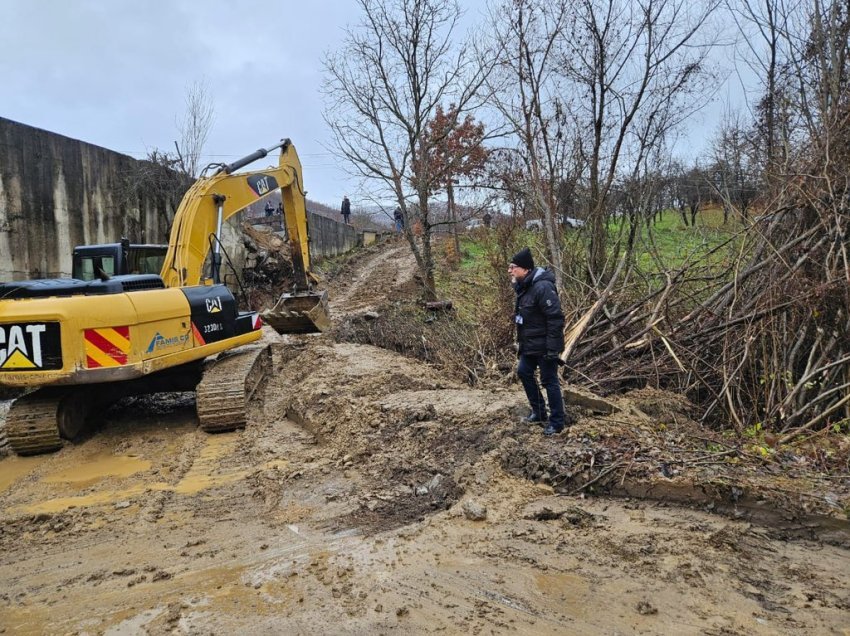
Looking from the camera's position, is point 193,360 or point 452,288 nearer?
point 193,360

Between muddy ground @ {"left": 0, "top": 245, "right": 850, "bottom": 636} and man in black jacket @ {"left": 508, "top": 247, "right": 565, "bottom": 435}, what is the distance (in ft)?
0.93

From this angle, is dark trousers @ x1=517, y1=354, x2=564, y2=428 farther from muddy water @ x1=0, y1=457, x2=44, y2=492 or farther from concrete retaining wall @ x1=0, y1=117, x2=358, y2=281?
concrete retaining wall @ x1=0, y1=117, x2=358, y2=281

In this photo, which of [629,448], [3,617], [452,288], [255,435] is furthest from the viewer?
[452,288]

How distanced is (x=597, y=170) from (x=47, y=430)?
843 cm

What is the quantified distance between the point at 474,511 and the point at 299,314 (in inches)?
237

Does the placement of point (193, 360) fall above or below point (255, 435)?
above

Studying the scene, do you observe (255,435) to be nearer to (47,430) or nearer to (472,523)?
(47,430)

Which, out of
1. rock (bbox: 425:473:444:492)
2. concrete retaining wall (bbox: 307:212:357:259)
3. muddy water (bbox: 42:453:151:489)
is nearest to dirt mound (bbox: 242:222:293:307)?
concrete retaining wall (bbox: 307:212:357:259)

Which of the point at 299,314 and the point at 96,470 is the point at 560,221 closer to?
the point at 299,314

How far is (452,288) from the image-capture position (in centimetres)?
1748

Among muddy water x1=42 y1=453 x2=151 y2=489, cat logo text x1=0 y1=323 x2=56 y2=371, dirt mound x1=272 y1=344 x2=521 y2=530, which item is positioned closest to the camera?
dirt mound x1=272 y1=344 x2=521 y2=530

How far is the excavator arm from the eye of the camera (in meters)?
7.29

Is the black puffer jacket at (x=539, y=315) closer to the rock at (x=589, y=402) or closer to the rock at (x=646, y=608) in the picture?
the rock at (x=589, y=402)

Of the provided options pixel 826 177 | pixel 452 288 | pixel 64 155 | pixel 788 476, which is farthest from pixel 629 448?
pixel 452 288
